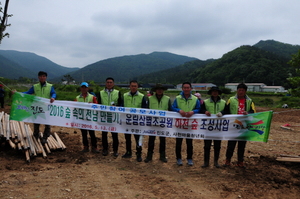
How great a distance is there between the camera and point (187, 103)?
5008 millimetres

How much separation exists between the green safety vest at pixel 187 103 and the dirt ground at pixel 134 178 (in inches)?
60.4

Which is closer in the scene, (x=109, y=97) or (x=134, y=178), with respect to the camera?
(x=134, y=178)

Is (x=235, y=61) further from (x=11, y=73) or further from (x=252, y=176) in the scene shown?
(x=11, y=73)

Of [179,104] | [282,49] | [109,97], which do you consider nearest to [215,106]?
[179,104]

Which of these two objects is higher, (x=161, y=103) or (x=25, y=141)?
(x=161, y=103)

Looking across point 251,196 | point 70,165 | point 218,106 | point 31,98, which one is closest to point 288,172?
point 251,196

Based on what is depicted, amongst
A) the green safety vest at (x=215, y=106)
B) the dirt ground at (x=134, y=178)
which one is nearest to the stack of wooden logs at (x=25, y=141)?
the dirt ground at (x=134, y=178)

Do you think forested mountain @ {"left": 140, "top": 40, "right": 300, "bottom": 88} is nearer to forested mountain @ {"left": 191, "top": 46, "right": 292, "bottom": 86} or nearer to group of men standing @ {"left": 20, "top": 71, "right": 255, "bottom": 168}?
forested mountain @ {"left": 191, "top": 46, "right": 292, "bottom": 86}

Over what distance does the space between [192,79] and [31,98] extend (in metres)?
86.4

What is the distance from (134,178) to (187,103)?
2.21 metres

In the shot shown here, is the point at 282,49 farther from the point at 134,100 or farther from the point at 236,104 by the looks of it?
the point at 134,100

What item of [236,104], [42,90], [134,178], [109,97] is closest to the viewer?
[134,178]

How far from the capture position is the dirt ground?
375 cm

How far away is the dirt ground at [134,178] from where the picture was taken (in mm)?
3752
